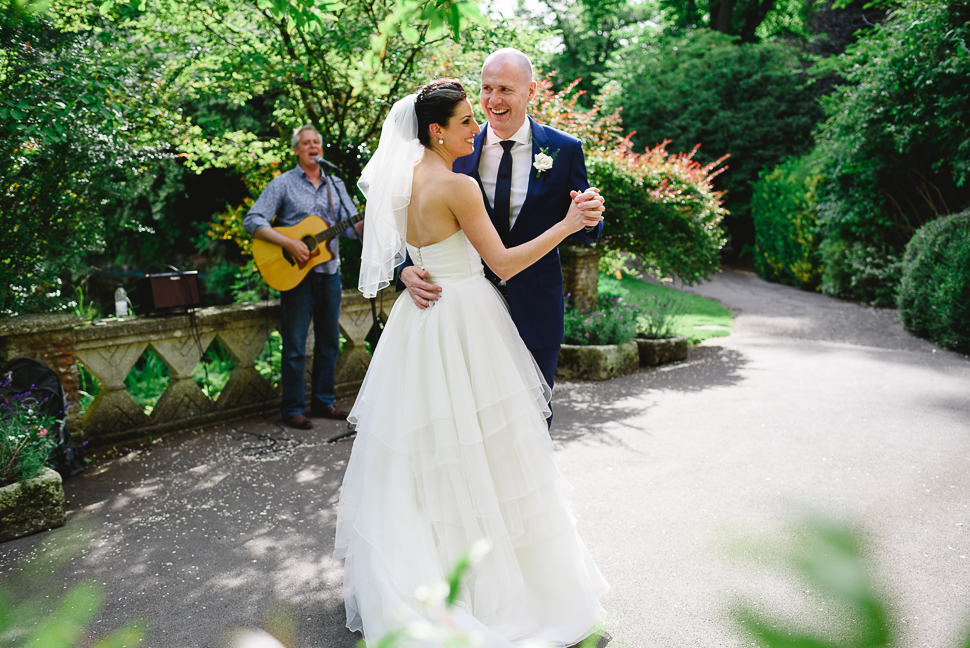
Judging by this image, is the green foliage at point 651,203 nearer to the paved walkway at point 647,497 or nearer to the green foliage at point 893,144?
the paved walkway at point 647,497

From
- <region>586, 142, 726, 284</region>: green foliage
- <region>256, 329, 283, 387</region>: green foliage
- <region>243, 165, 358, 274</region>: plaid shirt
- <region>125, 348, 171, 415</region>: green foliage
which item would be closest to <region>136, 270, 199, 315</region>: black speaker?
<region>243, 165, 358, 274</region>: plaid shirt

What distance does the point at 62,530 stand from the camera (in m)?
3.81

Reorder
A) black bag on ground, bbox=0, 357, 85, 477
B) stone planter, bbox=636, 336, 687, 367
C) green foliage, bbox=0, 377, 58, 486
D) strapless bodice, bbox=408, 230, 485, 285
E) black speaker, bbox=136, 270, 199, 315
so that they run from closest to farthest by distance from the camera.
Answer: strapless bodice, bbox=408, 230, 485, 285 → green foliage, bbox=0, 377, 58, 486 → black bag on ground, bbox=0, 357, 85, 477 → black speaker, bbox=136, 270, 199, 315 → stone planter, bbox=636, 336, 687, 367

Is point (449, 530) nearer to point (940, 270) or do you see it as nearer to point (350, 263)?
point (350, 263)

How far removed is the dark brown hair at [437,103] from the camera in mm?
2744

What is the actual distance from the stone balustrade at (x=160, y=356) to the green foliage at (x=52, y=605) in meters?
1.52

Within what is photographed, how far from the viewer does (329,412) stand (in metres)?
6.00

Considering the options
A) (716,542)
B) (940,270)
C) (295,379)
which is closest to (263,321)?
(295,379)

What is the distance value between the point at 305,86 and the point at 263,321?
2530 millimetres

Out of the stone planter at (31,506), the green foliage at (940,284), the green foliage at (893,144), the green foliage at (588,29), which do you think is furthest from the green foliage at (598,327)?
the green foliage at (588,29)

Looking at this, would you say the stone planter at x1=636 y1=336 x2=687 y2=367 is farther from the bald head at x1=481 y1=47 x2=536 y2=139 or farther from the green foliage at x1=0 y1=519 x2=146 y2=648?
the green foliage at x1=0 y1=519 x2=146 y2=648

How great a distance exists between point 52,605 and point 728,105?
2200 centimetres

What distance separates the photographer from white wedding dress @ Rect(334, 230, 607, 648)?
8.55 ft

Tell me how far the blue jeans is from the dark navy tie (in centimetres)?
289
